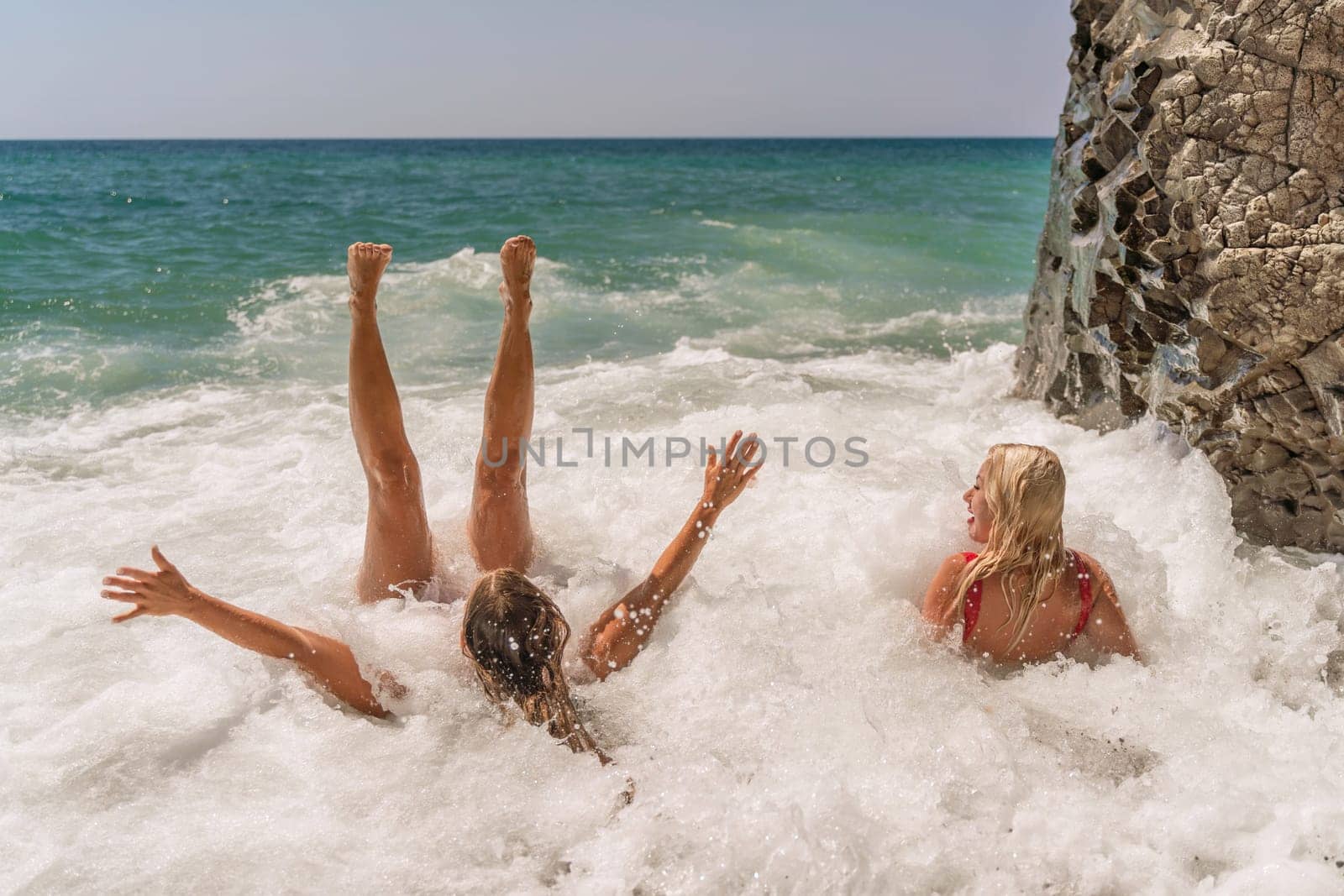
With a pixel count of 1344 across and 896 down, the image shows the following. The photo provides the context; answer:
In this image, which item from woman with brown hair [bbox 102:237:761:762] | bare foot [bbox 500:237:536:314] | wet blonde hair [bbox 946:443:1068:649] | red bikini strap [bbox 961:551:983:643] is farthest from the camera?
bare foot [bbox 500:237:536:314]

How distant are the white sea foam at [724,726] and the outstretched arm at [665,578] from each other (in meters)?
0.11

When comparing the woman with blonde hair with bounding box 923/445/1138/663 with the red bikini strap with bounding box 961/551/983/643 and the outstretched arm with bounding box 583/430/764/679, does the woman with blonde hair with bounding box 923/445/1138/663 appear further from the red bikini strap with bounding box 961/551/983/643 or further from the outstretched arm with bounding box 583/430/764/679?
the outstretched arm with bounding box 583/430/764/679

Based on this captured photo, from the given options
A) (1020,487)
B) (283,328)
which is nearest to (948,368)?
(1020,487)

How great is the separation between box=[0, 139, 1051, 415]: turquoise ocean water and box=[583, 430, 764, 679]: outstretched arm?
195 inches

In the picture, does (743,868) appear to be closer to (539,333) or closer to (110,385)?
(110,385)

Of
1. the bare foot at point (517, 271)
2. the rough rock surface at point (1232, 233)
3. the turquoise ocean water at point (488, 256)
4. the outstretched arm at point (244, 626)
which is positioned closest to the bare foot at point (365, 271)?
the bare foot at point (517, 271)

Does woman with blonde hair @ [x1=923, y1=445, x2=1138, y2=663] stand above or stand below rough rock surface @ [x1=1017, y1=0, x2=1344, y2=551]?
below

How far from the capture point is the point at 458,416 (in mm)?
6340

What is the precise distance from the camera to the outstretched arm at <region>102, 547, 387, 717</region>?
2379 mm

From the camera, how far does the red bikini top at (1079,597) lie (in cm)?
305

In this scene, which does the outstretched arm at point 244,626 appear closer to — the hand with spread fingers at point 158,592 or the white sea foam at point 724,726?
the hand with spread fingers at point 158,592

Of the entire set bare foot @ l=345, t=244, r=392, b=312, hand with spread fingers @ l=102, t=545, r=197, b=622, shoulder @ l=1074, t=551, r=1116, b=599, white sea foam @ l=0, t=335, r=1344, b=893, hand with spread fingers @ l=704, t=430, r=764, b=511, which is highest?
bare foot @ l=345, t=244, r=392, b=312

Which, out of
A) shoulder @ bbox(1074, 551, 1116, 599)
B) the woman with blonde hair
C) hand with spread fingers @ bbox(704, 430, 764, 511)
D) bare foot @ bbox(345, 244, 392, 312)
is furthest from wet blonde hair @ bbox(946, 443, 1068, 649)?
bare foot @ bbox(345, 244, 392, 312)

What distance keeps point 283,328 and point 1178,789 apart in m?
8.56
